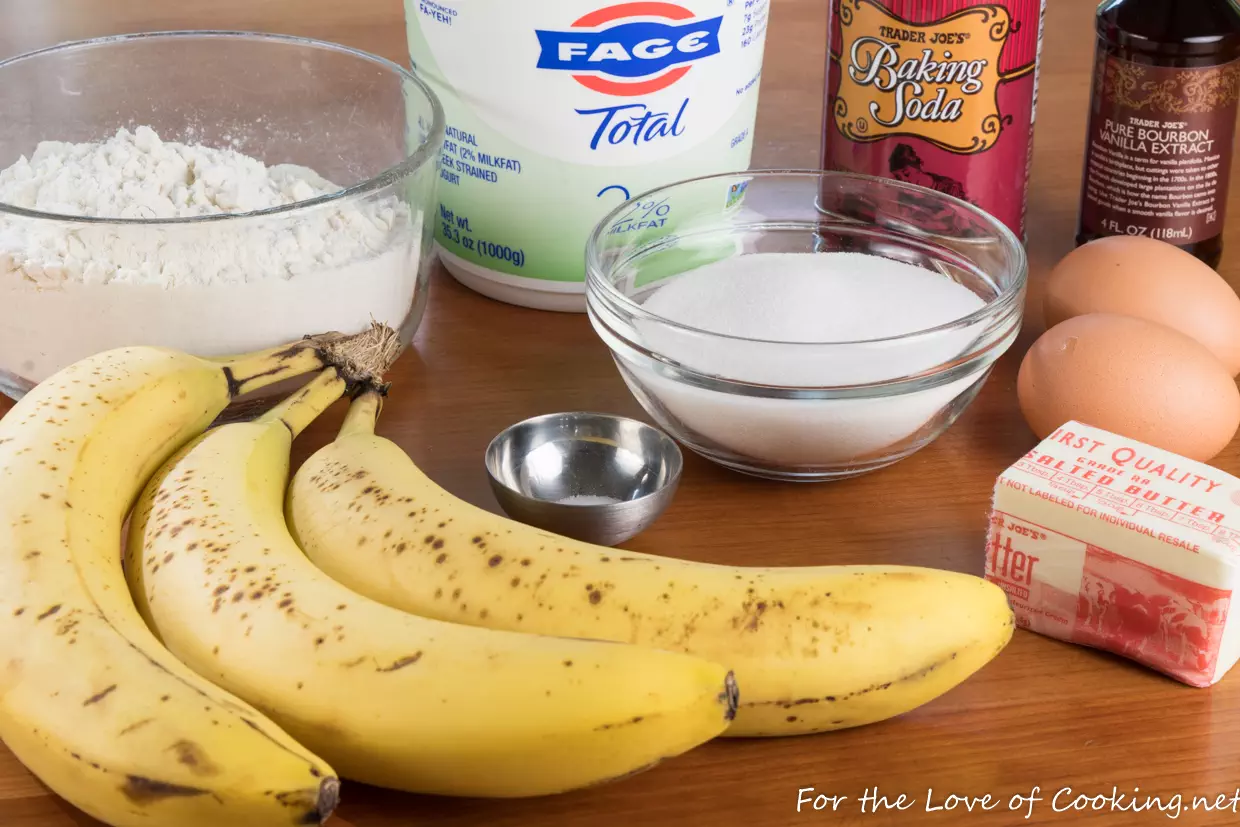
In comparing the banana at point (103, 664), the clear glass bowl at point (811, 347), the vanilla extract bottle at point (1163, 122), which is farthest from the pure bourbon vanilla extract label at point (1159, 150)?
the banana at point (103, 664)

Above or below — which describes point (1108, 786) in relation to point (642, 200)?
below

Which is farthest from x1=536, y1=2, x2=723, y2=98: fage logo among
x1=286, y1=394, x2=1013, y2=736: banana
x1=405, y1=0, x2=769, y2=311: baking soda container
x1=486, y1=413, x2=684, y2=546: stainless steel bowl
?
x1=286, y1=394, x2=1013, y2=736: banana

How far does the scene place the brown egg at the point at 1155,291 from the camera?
30.0 inches

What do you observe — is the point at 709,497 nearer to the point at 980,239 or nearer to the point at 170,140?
the point at 980,239

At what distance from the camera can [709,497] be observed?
28.2 inches

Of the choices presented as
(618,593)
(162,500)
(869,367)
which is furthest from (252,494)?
(869,367)

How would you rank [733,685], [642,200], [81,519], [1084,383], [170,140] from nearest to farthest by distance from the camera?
[733,685]
[81,519]
[1084,383]
[642,200]
[170,140]

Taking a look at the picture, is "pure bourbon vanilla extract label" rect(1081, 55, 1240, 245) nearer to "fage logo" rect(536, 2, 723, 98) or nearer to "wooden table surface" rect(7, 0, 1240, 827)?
"wooden table surface" rect(7, 0, 1240, 827)

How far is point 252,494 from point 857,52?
476 millimetres

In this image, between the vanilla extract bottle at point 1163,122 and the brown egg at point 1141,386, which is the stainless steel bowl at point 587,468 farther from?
the vanilla extract bottle at point 1163,122

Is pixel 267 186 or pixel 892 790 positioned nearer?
pixel 892 790

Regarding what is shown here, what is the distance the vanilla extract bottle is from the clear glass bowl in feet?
0.48

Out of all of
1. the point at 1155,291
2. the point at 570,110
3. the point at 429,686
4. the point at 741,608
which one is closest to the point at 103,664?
the point at 429,686

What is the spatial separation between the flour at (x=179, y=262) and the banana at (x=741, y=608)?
22cm
